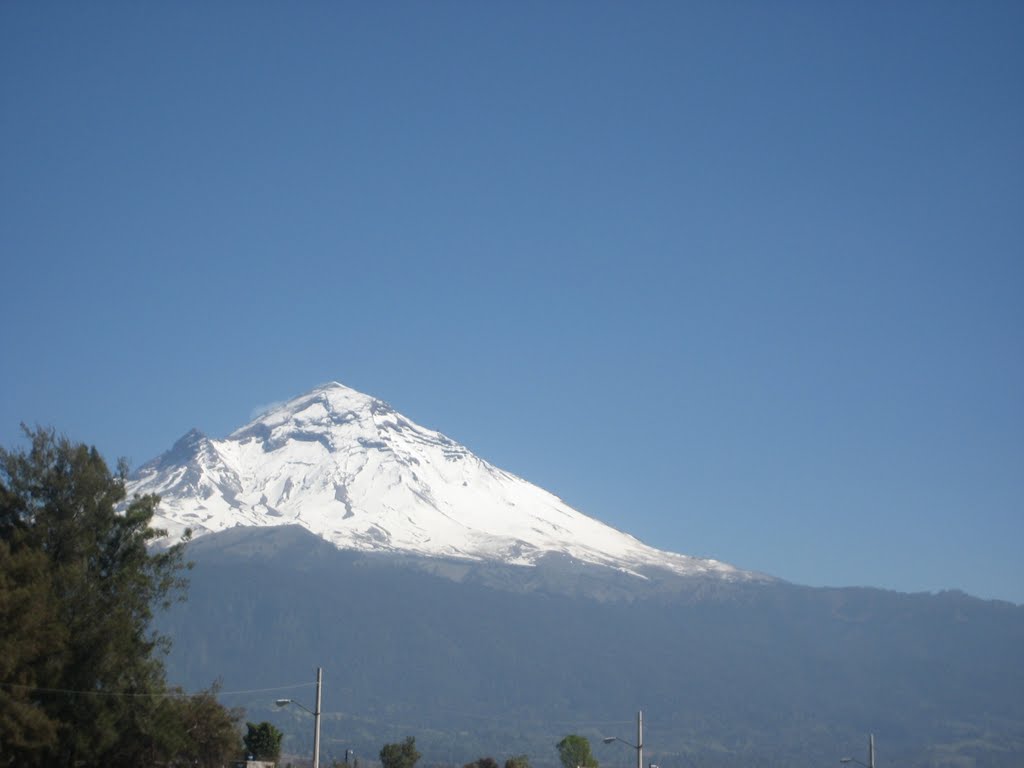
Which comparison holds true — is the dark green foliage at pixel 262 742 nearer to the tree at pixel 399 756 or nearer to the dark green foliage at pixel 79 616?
the tree at pixel 399 756

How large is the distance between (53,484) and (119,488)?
112 inches

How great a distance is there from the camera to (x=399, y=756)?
98750mm

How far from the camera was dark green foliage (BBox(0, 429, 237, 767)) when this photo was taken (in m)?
49.0

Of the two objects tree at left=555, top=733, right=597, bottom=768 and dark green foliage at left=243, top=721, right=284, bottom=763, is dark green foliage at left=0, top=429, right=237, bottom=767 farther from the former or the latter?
tree at left=555, top=733, right=597, bottom=768

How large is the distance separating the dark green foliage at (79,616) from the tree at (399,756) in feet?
130

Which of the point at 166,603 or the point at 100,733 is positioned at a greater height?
the point at 166,603

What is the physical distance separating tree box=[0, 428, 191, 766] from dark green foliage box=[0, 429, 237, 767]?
1.7 inches

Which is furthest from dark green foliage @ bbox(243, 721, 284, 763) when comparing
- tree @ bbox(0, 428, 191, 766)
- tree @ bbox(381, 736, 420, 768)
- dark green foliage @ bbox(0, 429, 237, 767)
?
tree @ bbox(0, 428, 191, 766)

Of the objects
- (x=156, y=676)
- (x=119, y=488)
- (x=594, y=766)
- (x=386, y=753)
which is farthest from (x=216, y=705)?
(x=594, y=766)

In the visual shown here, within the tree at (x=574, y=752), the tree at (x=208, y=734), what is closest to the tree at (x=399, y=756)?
the tree at (x=574, y=752)

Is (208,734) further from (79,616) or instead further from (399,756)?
(399,756)

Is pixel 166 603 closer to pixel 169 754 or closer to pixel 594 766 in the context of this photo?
pixel 169 754

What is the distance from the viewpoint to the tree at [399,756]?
96.4 meters

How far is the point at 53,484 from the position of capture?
55688 millimetres
